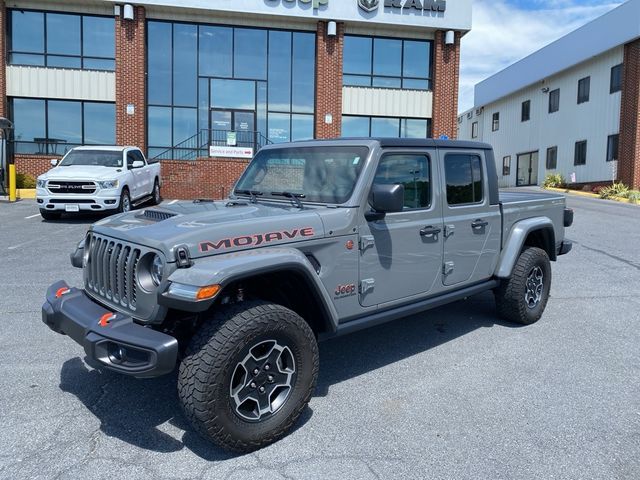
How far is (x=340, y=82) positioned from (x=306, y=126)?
7.26 feet

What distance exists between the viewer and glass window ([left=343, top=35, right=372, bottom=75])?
21.8 metres

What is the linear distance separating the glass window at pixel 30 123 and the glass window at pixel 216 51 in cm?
637

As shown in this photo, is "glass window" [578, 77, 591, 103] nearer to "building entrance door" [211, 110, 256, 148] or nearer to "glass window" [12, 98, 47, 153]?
"building entrance door" [211, 110, 256, 148]

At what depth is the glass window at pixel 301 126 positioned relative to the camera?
21.7 m

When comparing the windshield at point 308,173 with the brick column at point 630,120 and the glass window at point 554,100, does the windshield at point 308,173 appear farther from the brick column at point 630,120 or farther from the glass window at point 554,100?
the glass window at point 554,100

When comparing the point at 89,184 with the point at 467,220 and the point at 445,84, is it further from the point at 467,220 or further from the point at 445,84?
the point at 445,84

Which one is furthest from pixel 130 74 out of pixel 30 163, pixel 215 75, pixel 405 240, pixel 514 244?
pixel 405 240

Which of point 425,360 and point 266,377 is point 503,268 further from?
point 266,377

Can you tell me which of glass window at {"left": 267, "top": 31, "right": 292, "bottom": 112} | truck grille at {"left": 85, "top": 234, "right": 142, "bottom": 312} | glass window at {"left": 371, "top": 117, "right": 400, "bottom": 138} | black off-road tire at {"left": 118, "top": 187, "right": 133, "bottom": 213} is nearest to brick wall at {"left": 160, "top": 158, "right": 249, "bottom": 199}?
glass window at {"left": 267, "top": 31, "right": 292, "bottom": 112}

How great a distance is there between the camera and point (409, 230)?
13.6 ft

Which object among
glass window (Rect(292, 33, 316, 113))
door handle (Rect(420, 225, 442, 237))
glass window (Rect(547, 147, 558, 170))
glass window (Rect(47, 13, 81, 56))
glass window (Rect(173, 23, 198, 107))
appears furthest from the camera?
glass window (Rect(547, 147, 558, 170))

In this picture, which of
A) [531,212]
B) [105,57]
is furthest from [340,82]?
[531,212]

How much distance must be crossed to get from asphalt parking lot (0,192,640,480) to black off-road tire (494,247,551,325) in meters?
0.15

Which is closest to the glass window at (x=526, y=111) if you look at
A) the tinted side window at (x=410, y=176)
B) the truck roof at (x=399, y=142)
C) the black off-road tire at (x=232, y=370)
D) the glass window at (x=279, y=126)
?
the glass window at (x=279, y=126)
